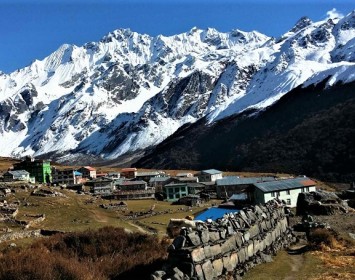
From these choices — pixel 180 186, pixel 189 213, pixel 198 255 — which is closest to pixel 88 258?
pixel 198 255

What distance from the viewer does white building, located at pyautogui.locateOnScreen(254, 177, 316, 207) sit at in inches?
3696

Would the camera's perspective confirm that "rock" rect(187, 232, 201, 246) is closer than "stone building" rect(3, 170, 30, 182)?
Yes

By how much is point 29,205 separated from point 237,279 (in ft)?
251

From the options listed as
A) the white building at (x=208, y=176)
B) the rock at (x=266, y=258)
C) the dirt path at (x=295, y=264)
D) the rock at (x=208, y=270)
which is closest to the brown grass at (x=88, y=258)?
the rock at (x=208, y=270)

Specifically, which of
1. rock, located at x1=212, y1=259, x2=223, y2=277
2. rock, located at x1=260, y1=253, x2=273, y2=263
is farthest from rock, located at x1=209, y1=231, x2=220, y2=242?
rock, located at x1=260, y1=253, x2=273, y2=263

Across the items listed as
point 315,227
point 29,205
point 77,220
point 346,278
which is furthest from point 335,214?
point 29,205

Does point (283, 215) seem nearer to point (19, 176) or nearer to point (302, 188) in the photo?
point (302, 188)

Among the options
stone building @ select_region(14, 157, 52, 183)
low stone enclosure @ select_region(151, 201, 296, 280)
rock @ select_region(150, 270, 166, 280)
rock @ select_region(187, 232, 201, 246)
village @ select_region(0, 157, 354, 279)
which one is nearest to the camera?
rock @ select_region(150, 270, 166, 280)

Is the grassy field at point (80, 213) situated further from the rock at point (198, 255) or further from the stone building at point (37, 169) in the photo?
the stone building at point (37, 169)

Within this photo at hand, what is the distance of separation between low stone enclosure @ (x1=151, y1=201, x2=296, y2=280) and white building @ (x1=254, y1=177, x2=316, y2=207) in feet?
189

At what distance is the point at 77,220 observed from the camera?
82.5 meters

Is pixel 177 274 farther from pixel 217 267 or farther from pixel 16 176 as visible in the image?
pixel 16 176

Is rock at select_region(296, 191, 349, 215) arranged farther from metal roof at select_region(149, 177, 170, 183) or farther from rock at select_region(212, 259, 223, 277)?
metal roof at select_region(149, 177, 170, 183)

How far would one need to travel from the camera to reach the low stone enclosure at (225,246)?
23.2m
